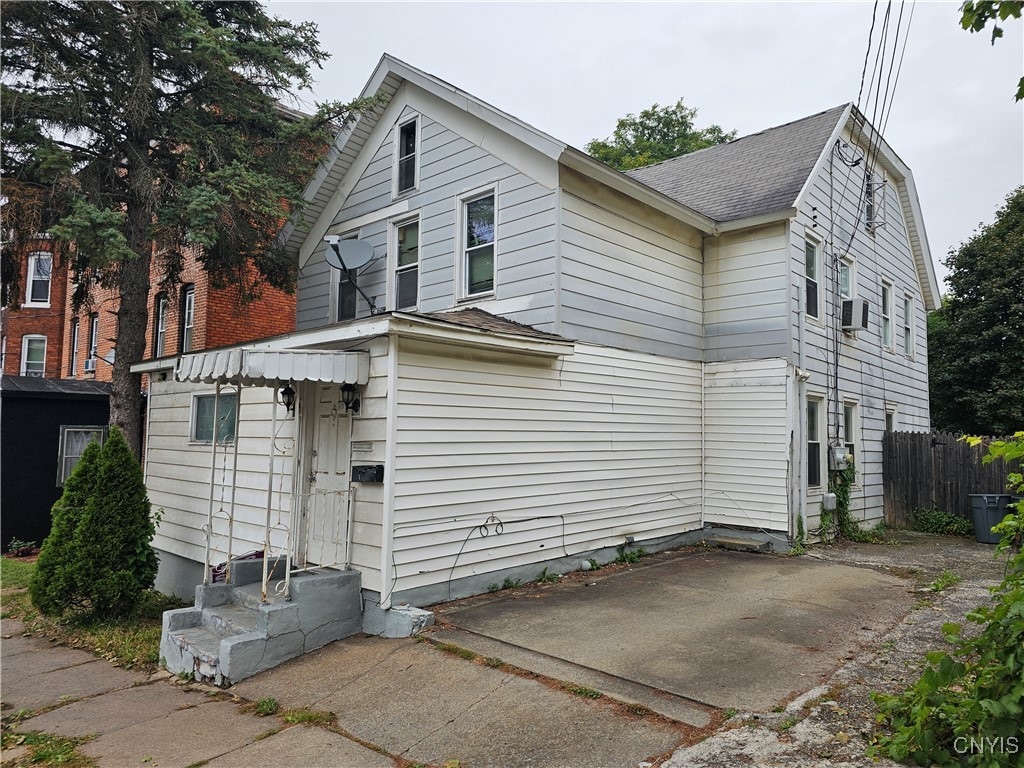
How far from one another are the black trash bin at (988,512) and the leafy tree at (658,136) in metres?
24.7

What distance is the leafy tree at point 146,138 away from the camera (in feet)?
32.2

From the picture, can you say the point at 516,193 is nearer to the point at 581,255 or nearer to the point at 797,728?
the point at 581,255

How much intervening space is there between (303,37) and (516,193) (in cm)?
588

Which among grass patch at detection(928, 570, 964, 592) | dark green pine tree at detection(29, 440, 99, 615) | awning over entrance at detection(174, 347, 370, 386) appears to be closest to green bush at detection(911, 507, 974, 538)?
grass patch at detection(928, 570, 964, 592)

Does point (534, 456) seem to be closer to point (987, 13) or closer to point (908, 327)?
point (987, 13)

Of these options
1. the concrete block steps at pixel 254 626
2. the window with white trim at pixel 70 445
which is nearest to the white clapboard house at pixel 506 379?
the concrete block steps at pixel 254 626

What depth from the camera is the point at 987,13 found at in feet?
10.6

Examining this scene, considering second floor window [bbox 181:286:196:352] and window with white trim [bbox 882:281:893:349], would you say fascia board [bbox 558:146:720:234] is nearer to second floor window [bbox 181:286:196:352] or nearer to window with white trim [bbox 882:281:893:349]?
window with white trim [bbox 882:281:893:349]

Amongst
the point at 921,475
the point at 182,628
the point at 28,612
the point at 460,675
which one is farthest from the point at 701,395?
the point at 28,612

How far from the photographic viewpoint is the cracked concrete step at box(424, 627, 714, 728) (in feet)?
14.4

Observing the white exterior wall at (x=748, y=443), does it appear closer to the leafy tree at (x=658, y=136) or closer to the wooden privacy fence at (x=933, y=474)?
the wooden privacy fence at (x=933, y=474)

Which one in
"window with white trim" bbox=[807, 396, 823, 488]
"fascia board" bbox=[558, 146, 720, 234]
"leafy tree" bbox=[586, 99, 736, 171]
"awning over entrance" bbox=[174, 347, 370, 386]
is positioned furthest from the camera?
"leafy tree" bbox=[586, 99, 736, 171]

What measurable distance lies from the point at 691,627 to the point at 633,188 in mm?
6042

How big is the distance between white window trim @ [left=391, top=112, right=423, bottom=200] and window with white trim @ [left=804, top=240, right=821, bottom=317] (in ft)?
21.9
